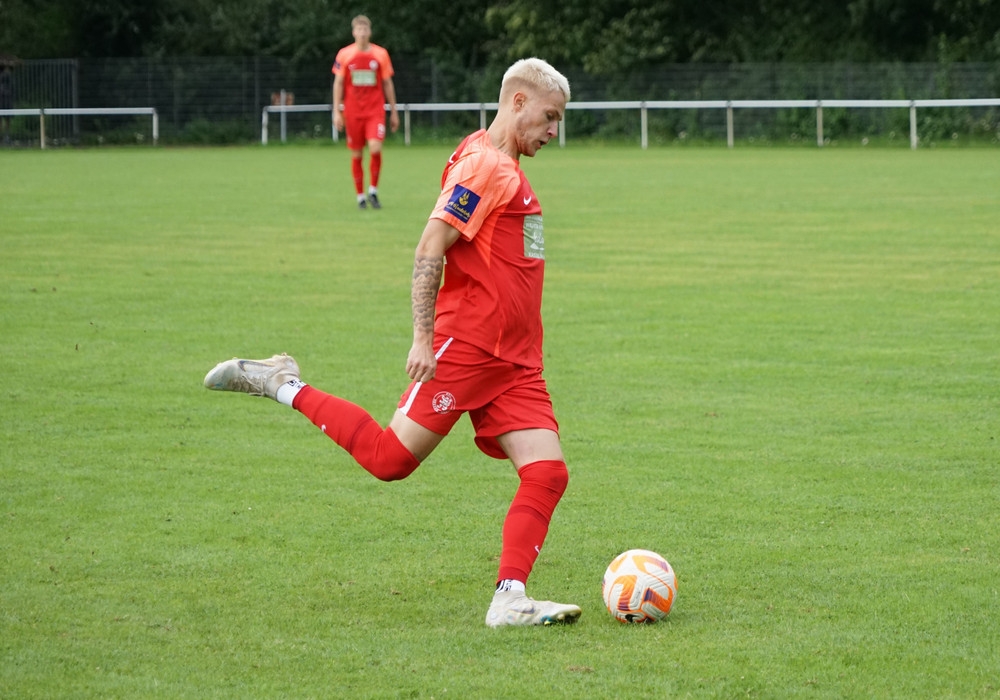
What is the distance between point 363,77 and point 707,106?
61.6 ft

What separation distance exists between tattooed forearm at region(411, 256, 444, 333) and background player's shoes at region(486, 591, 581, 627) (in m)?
0.92

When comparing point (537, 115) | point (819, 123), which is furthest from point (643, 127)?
point (537, 115)

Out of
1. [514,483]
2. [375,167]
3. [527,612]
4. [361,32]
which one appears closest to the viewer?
[527,612]

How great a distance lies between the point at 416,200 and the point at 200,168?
30.2 feet

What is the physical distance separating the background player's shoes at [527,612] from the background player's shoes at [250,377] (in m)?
1.29

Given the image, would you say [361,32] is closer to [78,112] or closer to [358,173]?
[358,173]

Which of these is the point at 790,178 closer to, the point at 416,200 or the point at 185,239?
the point at 416,200

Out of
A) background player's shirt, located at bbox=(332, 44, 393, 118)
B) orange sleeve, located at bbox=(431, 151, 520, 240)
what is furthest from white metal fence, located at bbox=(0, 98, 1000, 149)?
orange sleeve, located at bbox=(431, 151, 520, 240)

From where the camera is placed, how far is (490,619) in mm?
4523

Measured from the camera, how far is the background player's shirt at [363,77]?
64.0ft

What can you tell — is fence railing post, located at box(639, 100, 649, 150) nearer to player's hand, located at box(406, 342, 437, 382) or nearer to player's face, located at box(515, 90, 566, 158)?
player's face, located at box(515, 90, 566, 158)

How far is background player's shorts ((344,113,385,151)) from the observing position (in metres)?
19.2

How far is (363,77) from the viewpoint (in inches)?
777

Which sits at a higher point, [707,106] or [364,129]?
[707,106]
